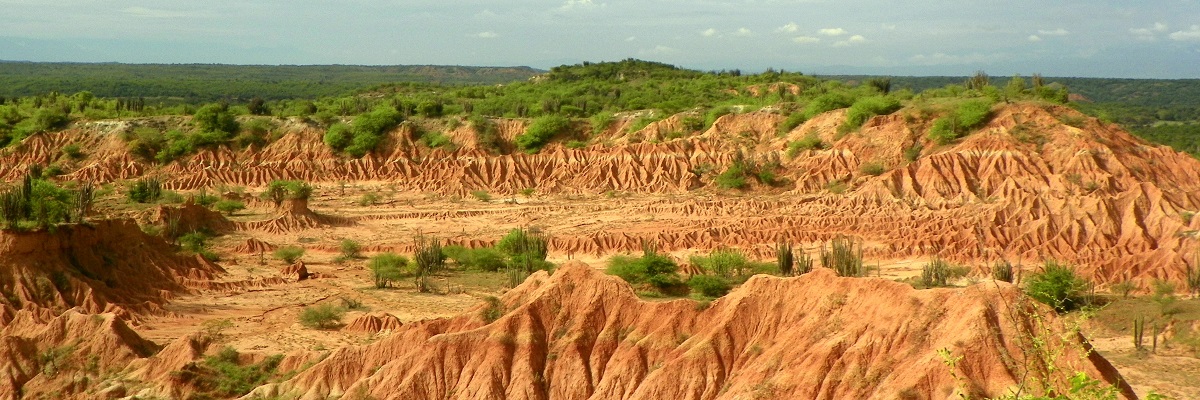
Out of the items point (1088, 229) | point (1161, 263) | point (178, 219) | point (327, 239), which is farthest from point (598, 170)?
point (1161, 263)

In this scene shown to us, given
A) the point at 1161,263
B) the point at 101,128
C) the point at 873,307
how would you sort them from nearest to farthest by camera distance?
the point at 873,307
the point at 1161,263
the point at 101,128

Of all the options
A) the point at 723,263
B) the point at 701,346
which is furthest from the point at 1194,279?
the point at 701,346

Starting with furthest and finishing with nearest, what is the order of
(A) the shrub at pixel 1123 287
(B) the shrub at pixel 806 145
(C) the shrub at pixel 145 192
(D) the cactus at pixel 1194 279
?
(B) the shrub at pixel 806 145
(C) the shrub at pixel 145 192
(A) the shrub at pixel 1123 287
(D) the cactus at pixel 1194 279

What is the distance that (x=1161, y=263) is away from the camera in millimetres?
27781

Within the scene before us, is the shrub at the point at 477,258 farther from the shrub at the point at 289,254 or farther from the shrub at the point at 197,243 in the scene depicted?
the shrub at the point at 197,243

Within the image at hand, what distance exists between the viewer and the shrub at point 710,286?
2567 cm

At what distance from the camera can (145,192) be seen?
137ft

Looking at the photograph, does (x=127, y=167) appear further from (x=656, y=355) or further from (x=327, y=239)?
(x=656, y=355)

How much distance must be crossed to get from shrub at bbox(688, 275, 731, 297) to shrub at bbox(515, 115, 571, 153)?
955 inches

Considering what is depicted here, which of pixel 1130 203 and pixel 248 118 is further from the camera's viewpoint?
pixel 248 118

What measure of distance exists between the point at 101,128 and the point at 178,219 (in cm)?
1956

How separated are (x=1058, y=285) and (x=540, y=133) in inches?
1133

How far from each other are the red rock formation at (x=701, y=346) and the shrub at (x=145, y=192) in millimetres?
26970

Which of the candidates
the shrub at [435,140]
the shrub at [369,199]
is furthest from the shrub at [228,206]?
the shrub at [435,140]
